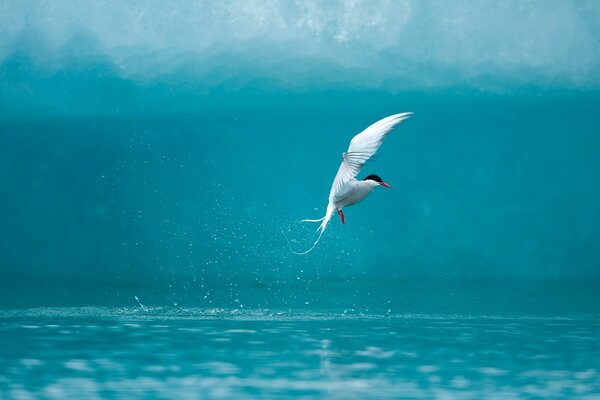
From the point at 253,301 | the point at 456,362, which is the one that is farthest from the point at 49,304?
the point at 456,362

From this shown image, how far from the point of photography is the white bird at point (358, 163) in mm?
16812

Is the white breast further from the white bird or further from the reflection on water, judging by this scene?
the reflection on water

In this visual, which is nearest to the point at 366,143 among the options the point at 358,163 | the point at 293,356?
the point at 358,163

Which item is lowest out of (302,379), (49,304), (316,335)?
(302,379)

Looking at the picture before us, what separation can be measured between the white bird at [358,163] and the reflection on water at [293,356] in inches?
81.6

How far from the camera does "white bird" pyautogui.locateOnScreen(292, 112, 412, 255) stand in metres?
16.8

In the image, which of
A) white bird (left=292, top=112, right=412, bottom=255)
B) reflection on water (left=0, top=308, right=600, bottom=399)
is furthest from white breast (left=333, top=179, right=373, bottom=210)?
reflection on water (left=0, top=308, right=600, bottom=399)

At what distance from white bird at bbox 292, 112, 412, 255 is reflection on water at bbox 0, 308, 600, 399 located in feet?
6.80

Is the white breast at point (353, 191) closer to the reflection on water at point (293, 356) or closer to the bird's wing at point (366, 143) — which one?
the bird's wing at point (366, 143)

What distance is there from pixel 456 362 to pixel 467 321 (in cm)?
646

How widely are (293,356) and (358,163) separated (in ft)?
10.3

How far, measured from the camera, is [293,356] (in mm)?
15656

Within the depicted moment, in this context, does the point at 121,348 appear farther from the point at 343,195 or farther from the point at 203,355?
the point at 343,195

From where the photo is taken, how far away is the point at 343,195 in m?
18.0
